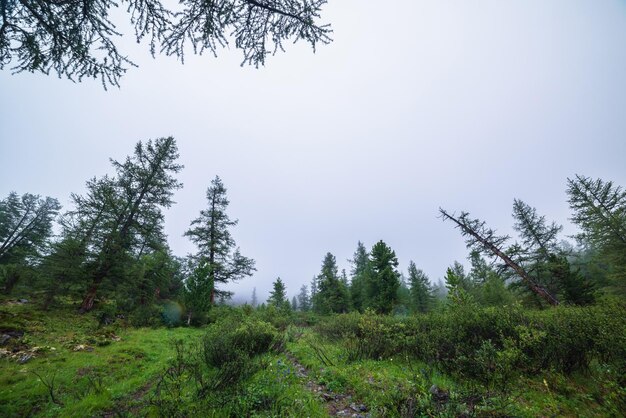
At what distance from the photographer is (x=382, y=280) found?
85.5ft

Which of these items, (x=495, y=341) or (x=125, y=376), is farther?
(x=125, y=376)

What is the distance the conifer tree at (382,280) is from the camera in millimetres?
25202

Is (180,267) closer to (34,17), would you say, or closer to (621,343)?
(34,17)

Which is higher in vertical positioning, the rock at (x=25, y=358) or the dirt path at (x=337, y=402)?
the rock at (x=25, y=358)

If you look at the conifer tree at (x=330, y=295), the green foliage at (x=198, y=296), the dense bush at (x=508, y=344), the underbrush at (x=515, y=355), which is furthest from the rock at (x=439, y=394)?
the conifer tree at (x=330, y=295)

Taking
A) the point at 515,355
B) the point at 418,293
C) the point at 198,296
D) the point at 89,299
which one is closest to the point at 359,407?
the point at 515,355

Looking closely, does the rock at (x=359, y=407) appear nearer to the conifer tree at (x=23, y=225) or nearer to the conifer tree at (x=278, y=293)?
the conifer tree at (x=278, y=293)

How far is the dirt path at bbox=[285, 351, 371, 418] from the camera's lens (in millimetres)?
4340

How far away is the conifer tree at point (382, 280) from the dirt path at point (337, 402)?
21198mm

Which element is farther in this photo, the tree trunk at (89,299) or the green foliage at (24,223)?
the green foliage at (24,223)

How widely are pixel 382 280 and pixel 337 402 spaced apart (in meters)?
23.0

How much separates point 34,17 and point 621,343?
45.5 feet

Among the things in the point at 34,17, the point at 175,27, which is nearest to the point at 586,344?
the point at 175,27

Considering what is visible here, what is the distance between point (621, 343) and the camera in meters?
4.22
